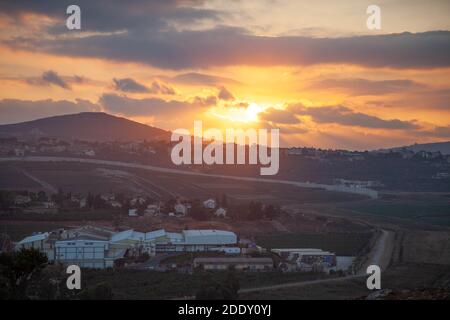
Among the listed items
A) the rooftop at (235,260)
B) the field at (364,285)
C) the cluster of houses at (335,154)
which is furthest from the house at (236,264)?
the cluster of houses at (335,154)

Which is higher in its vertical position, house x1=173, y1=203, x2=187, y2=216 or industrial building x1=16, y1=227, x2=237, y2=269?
house x1=173, y1=203, x2=187, y2=216

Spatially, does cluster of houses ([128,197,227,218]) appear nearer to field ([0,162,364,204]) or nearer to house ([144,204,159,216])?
house ([144,204,159,216])

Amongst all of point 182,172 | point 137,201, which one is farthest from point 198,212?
Answer: point 182,172

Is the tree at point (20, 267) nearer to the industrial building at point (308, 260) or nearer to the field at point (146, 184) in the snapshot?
the industrial building at point (308, 260)

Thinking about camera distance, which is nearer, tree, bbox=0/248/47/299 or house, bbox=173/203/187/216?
tree, bbox=0/248/47/299

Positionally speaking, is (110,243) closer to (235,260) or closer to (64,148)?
(235,260)

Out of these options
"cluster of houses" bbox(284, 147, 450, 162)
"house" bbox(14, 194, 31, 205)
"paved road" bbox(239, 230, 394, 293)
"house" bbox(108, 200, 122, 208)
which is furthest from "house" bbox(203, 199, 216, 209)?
"cluster of houses" bbox(284, 147, 450, 162)

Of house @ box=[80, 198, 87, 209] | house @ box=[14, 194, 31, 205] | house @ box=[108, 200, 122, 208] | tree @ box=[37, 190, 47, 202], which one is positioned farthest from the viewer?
tree @ box=[37, 190, 47, 202]
